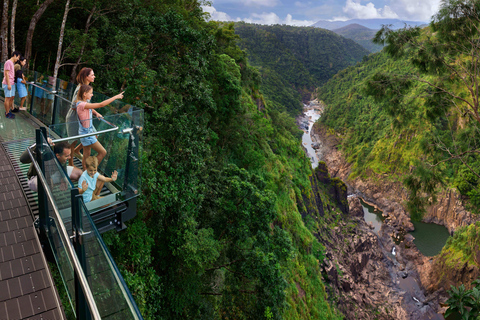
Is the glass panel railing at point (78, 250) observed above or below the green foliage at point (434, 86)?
below

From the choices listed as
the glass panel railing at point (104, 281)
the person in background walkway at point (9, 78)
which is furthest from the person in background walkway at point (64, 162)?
the person in background walkway at point (9, 78)

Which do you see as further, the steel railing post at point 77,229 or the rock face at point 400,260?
the rock face at point 400,260

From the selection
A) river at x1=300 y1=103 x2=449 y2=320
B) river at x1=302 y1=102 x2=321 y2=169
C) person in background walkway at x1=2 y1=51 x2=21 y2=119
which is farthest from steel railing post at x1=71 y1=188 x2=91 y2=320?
river at x1=302 y1=102 x2=321 y2=169

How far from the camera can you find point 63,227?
2924mm

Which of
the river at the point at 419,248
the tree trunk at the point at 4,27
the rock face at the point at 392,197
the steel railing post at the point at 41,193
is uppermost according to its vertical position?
the tree trunk at the point at 4,27

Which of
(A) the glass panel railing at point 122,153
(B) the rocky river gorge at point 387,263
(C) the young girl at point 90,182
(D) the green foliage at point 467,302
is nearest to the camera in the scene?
(C) the young girl at point 90,182

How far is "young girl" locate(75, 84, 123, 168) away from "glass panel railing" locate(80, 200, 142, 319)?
2.05m

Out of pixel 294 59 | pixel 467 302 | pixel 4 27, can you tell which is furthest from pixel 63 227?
pixel 294 59

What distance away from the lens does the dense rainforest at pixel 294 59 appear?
297ft

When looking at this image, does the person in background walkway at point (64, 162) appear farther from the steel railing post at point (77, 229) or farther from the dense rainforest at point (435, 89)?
the dense rainforest at point (435, 89)

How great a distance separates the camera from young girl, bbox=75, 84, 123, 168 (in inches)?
177

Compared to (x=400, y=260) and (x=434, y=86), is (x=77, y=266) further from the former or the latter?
(x=400, y=260)

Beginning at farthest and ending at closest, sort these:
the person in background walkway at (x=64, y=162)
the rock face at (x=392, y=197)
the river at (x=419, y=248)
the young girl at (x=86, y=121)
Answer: the rock face at (x=392, y=197) < the river at (x=419, y=248) < the young girl at (x=86, y=121) < the person in background walkway at (x=64, y=162)

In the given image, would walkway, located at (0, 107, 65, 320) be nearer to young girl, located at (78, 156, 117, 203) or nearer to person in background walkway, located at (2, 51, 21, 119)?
young girl, located at (78, 156, 117, 203)
